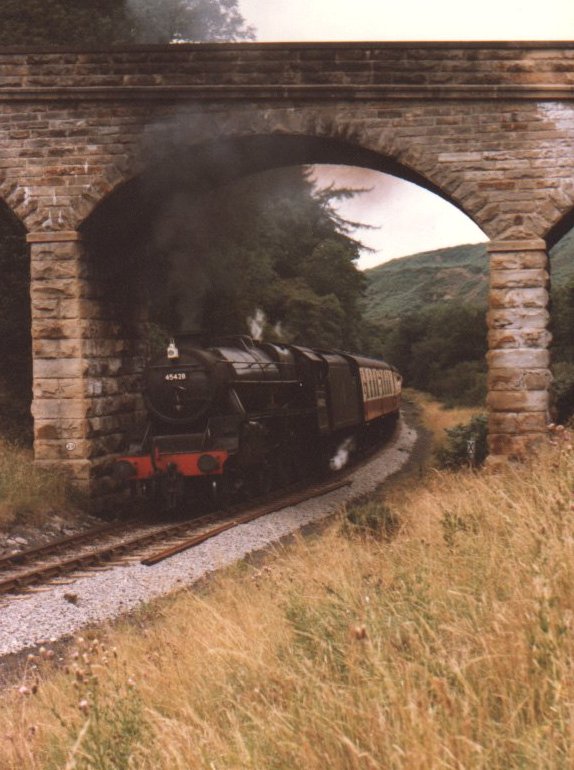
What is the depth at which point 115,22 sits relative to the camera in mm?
20625

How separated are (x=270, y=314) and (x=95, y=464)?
20.5m

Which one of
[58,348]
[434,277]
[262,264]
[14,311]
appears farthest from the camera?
[434,277]

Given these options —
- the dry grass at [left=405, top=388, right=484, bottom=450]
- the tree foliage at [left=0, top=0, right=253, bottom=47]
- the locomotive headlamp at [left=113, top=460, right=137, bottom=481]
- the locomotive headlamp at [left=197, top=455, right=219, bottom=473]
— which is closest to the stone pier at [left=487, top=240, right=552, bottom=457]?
the locomotive headlamp at [left=197, top=455, right=219, bottom=473]

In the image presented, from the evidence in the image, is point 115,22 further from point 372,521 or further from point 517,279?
point 372,521

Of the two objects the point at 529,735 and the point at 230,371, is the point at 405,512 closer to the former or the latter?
the point at 230,371

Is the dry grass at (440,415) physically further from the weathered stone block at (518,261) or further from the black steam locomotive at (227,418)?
the weathered stone block at (518,261)

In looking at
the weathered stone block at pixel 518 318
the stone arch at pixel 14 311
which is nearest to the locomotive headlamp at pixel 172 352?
the weathered stone block at pixel 518 318

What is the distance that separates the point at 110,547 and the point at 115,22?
14.5 meters

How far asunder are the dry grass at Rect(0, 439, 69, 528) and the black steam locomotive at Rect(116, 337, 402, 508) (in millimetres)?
1025

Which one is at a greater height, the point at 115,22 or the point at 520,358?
the point at 115,22

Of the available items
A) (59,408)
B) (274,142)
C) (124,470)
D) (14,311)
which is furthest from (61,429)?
(14,311)

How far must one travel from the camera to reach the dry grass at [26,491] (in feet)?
36.8

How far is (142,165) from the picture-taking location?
A: 40.1 feet

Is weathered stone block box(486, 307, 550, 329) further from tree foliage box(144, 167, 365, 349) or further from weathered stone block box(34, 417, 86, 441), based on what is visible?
weathered stone block box(34, 417, 86, 441)
